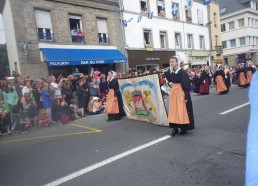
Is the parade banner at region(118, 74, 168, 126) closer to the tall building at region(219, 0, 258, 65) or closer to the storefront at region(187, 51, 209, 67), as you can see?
the storefront at region(187, 51, 209, 67)

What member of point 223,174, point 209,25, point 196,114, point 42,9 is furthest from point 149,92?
point 209,25

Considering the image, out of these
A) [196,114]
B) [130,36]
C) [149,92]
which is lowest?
[196,114]

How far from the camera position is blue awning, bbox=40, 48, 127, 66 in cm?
1636

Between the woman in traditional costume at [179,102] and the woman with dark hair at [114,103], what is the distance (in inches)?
133

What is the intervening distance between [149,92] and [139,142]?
2.37 meters

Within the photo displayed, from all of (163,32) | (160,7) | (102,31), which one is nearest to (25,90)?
(102,31)

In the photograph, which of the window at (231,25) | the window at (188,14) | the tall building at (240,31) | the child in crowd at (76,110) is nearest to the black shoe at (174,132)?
the child in crowd at (76,110)

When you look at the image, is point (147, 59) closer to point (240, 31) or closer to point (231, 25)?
point (240, 31)

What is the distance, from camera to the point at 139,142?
20.0 feet

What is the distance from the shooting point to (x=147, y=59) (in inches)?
955

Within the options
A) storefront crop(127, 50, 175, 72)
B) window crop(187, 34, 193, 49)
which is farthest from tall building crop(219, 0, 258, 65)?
storefront crop(127, 50, 175, 72)

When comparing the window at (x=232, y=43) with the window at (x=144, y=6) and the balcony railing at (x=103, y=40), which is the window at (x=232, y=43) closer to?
the window at (x=144, y=6)

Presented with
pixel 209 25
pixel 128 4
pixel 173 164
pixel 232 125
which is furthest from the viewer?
pixel 209 25

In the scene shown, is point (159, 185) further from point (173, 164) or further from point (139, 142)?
point (139, 142)
